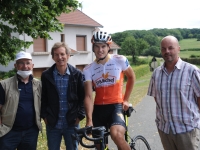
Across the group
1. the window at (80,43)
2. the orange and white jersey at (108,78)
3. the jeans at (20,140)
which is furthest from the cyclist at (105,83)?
the window at (80,43)

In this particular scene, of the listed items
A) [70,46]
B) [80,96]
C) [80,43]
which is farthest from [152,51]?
[80,96]

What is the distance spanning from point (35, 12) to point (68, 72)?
4.97m

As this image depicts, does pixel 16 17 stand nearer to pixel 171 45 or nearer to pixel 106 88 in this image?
pixel 106 88

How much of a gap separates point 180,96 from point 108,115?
1044 mm

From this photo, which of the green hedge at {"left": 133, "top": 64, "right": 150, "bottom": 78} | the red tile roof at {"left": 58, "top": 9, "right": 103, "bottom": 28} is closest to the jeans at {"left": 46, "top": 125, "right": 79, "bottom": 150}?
the red tile roof at {"left": 58, "top": 9, "right": 103, "bottom": 28}

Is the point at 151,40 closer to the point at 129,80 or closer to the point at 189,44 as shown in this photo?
the point at 189,44

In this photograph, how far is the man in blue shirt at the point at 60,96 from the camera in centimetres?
382

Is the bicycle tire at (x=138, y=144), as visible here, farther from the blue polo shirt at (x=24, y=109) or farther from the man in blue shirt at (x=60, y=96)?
the blue polo shirt at (x=24, y=109)

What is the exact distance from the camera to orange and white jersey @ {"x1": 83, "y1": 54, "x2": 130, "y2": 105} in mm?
3775

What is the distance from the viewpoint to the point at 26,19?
8.70 metres

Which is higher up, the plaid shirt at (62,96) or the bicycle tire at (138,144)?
the plaid shirt at (62,96)

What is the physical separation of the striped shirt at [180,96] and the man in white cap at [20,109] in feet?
5.82

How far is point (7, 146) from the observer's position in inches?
145

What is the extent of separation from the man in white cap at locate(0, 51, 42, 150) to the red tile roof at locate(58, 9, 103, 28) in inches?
1080
